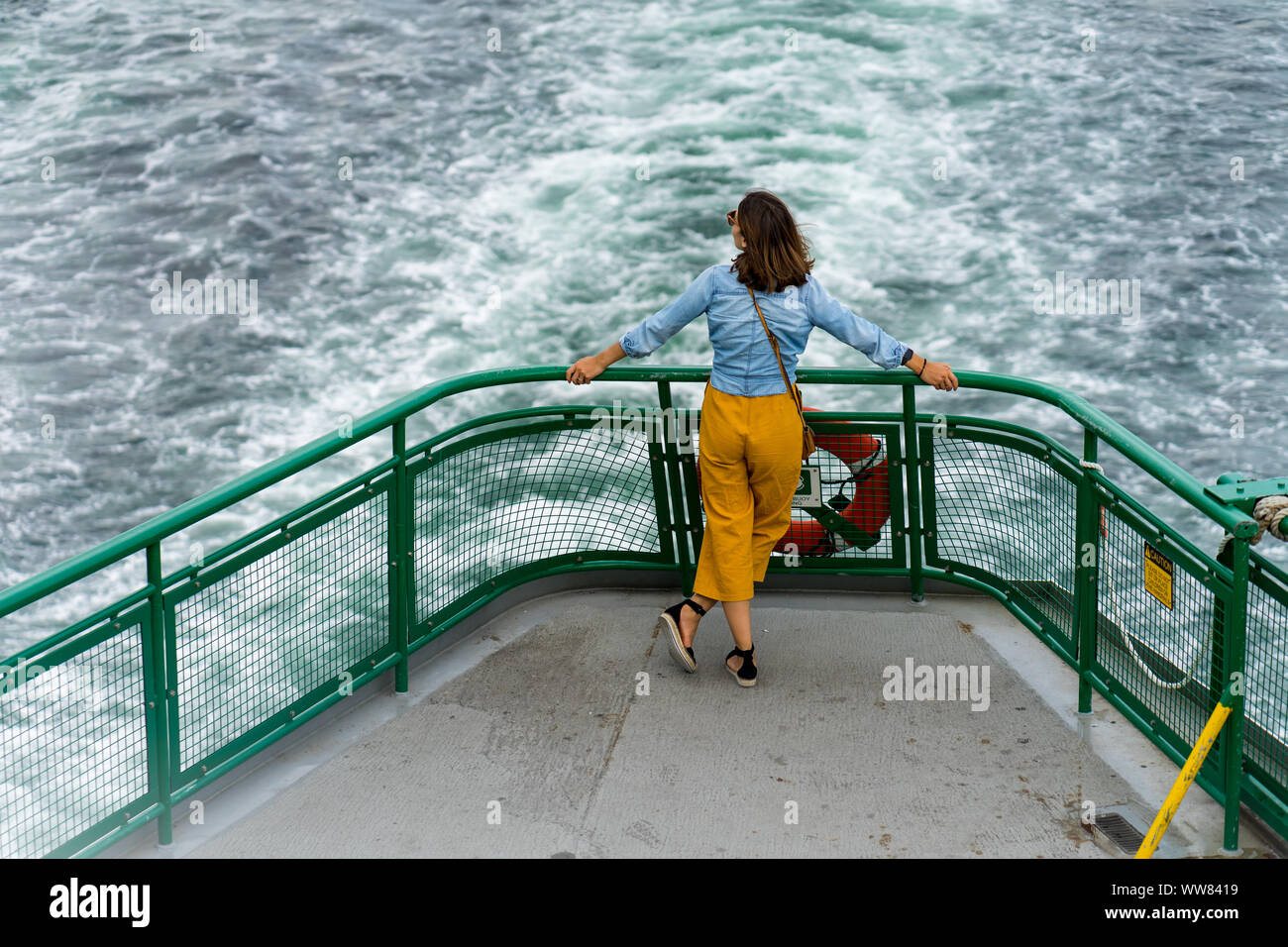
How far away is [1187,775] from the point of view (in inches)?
191

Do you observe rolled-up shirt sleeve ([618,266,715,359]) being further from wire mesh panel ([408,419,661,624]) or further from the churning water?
the churning water

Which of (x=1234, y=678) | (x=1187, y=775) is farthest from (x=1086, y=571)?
(x=1187, y=775)

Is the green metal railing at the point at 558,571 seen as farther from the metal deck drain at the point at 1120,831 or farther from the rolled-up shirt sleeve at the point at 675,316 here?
the rolled-up shirt sleeve at the point at 675,316

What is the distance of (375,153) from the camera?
21312 millimetres

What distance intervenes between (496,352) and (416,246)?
252 centimetres

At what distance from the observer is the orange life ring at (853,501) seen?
681cm

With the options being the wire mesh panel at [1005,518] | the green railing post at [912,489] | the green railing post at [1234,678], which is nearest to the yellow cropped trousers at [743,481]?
the green railing post at [912,489]

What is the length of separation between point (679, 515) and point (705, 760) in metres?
1.51

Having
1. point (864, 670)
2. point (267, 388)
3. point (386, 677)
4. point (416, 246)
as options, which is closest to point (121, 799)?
point (386, 677)

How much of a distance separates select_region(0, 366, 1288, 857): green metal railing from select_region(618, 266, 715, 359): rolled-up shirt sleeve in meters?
0.45

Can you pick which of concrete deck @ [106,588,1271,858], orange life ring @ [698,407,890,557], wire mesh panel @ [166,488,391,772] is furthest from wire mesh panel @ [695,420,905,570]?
wire mesh panel @ [166,488,391,772]

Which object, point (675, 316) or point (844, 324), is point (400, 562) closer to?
point (675, 316)

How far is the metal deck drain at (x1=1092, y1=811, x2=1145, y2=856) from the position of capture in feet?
17.1

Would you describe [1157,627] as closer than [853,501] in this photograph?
Yes
